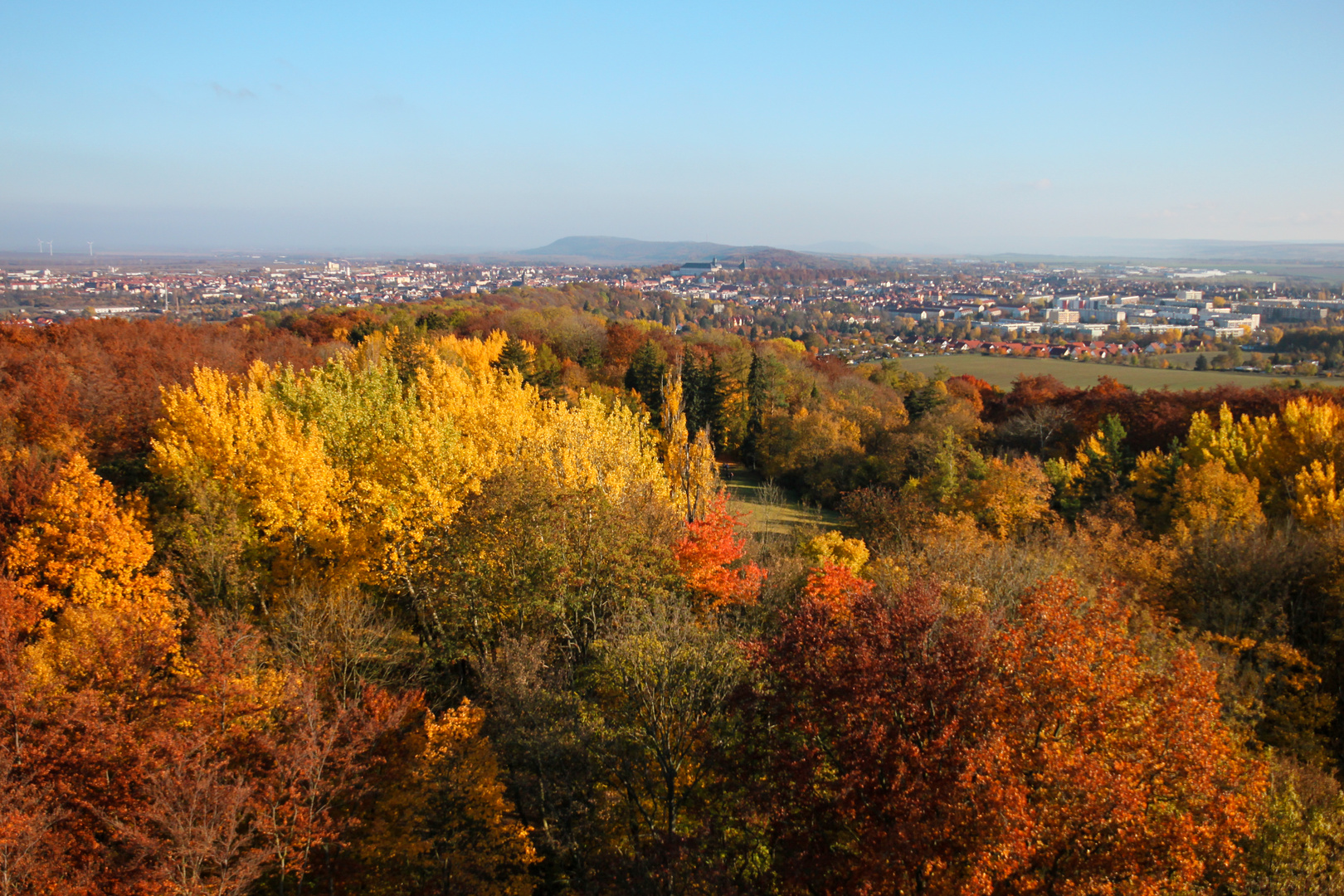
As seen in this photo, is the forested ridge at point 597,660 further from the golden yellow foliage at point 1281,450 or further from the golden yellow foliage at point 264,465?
the golden yellow foliage at point 1281,450

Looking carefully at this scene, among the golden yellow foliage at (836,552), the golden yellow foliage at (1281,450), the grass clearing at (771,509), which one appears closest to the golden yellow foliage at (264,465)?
the golden yellow foliage at (836,552)

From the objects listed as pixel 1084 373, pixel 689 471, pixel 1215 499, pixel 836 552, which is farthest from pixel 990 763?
pixel 1084 373

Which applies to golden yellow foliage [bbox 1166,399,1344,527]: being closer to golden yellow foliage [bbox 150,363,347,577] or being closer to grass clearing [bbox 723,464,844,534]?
grass clearing [bbox 723,464,844,534]

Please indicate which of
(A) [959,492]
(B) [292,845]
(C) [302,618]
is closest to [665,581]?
(C) [302,618]

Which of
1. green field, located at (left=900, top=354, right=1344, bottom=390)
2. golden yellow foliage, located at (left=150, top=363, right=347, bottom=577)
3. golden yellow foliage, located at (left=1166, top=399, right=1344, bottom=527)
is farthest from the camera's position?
green field, located at (left=900, top=354, right=1344, bottom=390)

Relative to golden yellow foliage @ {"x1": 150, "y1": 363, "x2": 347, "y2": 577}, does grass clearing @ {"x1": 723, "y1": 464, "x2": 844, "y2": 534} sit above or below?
below

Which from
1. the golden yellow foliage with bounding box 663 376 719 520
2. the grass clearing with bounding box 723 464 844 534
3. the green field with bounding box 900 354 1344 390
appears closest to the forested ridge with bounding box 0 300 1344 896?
the golden yellow foliage with bounding box 663 376 719 520

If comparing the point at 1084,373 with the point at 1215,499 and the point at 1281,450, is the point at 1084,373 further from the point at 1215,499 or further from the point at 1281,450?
the point at 1215,499
